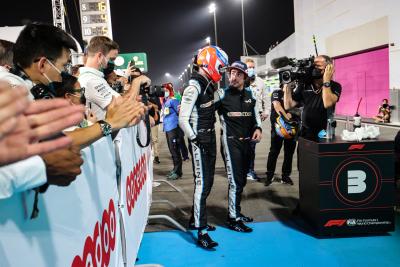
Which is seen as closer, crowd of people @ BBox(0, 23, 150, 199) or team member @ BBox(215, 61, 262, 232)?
crowd of people @ BBox(0, 23, 150, 199)

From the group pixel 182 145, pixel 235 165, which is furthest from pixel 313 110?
pixel 182 145

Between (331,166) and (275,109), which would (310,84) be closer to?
(331,166)

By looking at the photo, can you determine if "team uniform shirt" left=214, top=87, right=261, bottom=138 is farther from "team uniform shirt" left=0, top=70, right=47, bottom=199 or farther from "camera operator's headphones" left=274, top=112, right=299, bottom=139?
"team uniform shirt" left=0, top=70, right=47, bottom=199

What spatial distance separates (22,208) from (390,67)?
58.3 ft

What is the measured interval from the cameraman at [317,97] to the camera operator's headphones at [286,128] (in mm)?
1282

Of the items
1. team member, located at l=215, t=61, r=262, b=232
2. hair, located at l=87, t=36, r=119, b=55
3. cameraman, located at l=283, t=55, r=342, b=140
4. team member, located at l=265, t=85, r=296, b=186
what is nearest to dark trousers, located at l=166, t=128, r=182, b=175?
team member, located at l=265, t=85, r=296, b=186

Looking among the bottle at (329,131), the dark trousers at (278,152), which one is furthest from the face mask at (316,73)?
the dark trousers at (278,152)

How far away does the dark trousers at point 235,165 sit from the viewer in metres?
4.70

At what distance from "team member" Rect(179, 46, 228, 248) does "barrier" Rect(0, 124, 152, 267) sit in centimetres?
98

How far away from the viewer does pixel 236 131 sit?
4746mm

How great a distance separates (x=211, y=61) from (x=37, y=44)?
2.30m

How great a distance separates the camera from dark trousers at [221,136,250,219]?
4695 millimetres

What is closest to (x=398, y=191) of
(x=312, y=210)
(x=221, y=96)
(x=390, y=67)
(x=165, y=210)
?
(x=312, y=210)

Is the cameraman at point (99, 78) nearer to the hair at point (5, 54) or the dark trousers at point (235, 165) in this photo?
the hair at point (5, 54)
